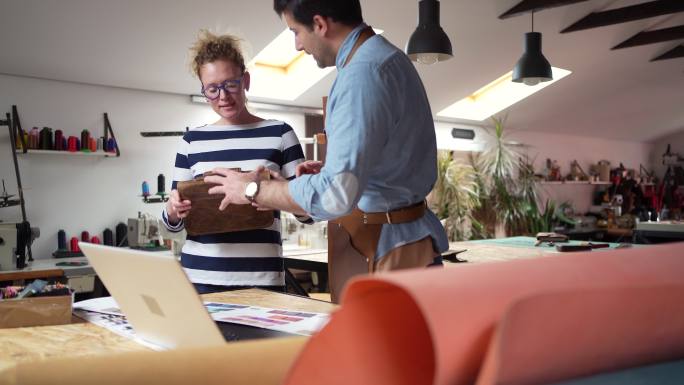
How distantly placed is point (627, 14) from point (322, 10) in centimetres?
544

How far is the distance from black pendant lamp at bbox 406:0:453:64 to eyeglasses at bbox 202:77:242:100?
1995mm

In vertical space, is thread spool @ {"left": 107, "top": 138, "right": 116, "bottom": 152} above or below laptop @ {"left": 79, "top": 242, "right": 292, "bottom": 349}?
above

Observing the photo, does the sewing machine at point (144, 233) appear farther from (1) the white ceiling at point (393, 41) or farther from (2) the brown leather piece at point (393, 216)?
(2) the brown leather piece at point (393, 216)

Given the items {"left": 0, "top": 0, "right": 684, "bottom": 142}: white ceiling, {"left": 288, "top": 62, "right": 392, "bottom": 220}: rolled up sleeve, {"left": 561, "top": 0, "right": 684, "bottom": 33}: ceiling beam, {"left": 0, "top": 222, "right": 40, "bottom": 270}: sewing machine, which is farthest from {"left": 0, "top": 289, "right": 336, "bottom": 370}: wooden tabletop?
{"left": 561, "top": 0, "right": 684, "bottom": 33}: ceiling beam

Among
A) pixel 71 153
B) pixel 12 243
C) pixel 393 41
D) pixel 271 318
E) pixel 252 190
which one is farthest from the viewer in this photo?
pixel 393 41

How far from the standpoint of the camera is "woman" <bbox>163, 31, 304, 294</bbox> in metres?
1.89

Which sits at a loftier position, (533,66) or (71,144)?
(533,66)

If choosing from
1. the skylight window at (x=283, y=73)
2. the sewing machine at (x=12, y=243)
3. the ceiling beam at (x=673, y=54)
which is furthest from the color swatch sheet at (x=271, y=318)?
the ceiling beam at (x=673, y=54)

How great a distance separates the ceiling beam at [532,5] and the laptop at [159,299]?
498 cm

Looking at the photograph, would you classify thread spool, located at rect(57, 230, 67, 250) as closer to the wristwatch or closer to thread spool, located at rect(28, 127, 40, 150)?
thread spool, located at rect(28, 127, 40, 150)

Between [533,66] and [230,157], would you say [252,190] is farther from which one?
[533,66]

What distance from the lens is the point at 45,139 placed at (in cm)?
465

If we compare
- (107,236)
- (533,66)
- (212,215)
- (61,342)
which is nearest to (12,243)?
(107,236)

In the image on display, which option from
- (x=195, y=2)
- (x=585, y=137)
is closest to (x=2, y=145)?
(x=195, y=2)
